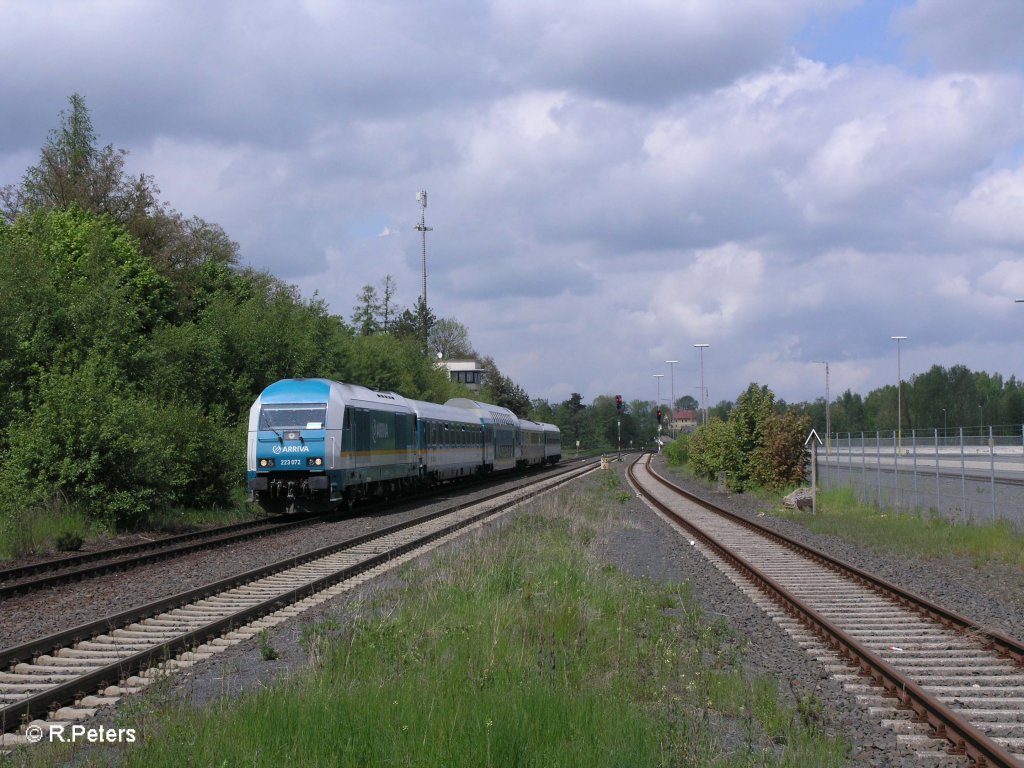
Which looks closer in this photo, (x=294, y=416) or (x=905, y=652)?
(x=905, y=652)

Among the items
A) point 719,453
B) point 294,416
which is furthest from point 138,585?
point 719,453

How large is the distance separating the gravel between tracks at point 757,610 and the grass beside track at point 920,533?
1.98 feet

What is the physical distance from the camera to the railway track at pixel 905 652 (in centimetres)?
686

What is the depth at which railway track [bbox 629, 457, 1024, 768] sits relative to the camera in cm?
686

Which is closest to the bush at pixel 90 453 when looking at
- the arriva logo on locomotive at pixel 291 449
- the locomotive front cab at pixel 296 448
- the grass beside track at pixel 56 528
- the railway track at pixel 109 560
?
the grass beside track at pixel 56 528

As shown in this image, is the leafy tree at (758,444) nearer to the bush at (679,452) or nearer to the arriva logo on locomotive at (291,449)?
the arriva logo on locomotive at (291,449)

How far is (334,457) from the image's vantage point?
24969 millimetres

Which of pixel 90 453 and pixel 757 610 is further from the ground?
pixel 90 453

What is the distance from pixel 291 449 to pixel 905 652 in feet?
57.9

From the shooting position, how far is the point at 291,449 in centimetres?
2486

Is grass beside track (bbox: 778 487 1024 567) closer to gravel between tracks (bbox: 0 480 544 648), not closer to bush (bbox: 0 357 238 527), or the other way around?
gravel between tracks (bbox: 0 480 544 648)

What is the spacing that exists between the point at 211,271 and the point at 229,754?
4713 cm

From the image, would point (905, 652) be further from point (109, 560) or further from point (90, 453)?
point (90, 453)

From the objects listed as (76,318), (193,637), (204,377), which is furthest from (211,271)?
(193,637)
